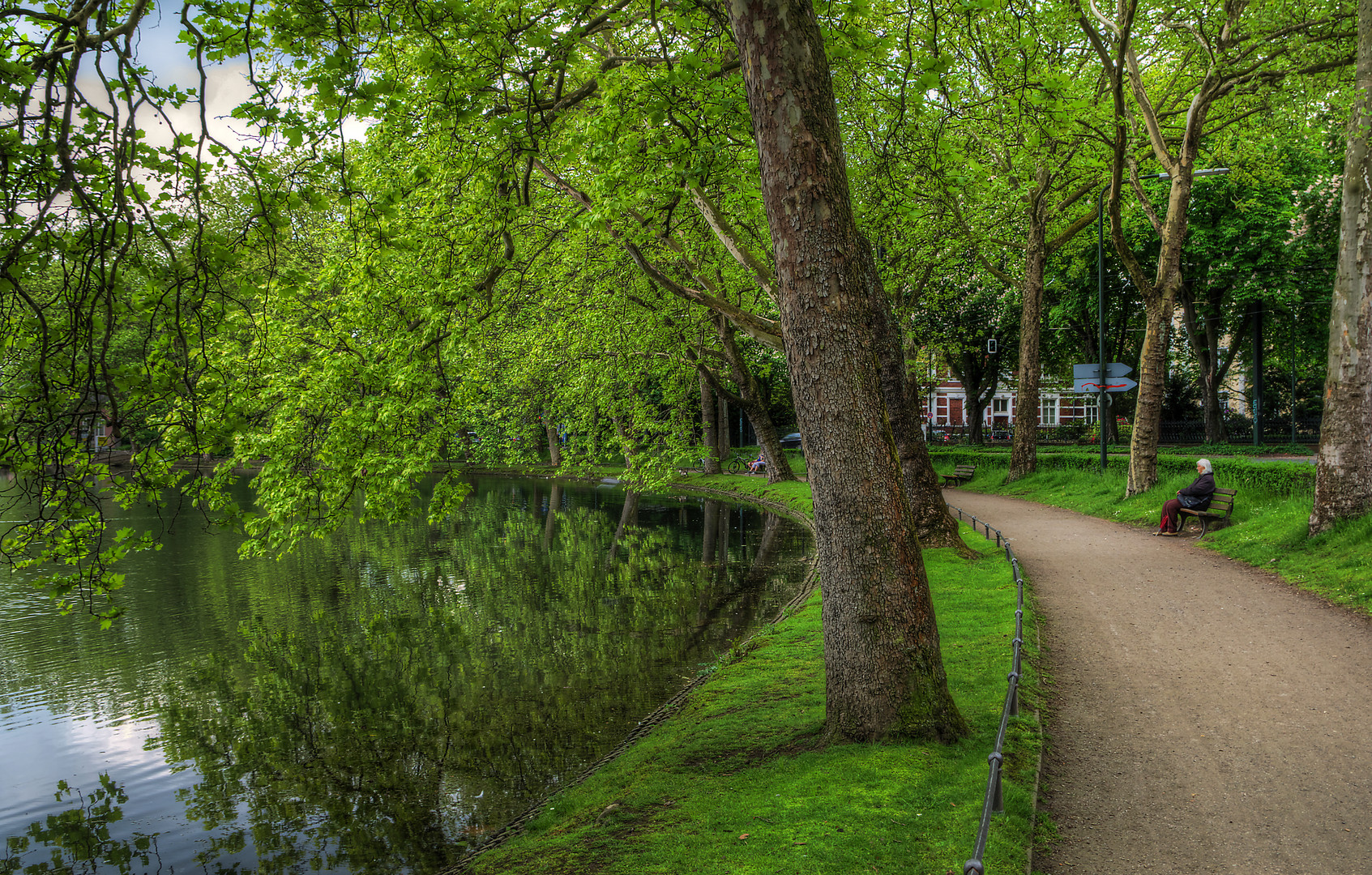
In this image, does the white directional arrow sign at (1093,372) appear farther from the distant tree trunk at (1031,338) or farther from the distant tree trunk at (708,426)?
the distant tree trunk at (708,426)

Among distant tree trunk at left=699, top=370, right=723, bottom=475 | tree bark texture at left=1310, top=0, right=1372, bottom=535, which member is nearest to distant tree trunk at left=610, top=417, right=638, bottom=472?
distant tree trunk at left=699, top=370, right=723, bottom=475

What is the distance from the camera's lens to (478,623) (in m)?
15.4

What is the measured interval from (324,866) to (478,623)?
7.97 meters

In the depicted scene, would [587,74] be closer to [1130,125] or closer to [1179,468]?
[1130,125]

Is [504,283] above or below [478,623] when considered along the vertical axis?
above

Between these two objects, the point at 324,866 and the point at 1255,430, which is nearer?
the point at 324,866

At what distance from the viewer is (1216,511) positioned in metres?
15.8

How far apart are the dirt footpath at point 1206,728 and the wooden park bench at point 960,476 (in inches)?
792

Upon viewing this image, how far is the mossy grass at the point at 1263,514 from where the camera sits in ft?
37.5

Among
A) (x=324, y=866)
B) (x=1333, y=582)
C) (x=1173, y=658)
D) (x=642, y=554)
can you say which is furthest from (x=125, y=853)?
(x=642, y=554)

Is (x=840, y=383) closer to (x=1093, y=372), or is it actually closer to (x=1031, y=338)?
A: (x=1093, y=372)

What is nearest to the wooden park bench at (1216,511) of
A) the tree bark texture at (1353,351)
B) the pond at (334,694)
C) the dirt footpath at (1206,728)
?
the tree bark texture at (1353,351)

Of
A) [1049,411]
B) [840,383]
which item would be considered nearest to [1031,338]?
[840,383]

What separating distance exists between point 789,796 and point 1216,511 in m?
13.0
